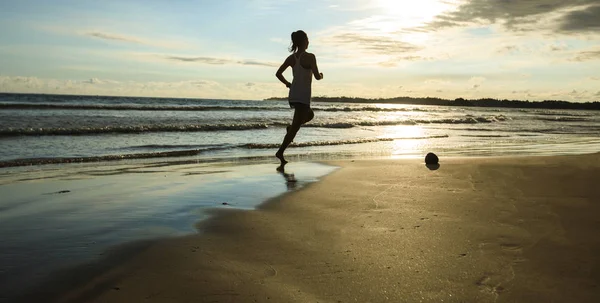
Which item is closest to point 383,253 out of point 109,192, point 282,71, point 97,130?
Result: point 109,192

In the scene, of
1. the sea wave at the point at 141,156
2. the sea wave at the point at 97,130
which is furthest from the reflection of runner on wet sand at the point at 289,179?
the sea wave at the point at 97,130

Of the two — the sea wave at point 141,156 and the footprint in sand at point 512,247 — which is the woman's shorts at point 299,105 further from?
the footprint in sand at point 512,247

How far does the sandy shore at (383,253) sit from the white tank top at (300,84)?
3461 mm

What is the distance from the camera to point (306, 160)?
9039mm

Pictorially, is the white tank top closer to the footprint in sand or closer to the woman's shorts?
the woman's shorts

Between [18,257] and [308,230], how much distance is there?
182cm

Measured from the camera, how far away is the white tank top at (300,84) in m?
8.21

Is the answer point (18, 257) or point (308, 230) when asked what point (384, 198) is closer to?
point (308, 230)

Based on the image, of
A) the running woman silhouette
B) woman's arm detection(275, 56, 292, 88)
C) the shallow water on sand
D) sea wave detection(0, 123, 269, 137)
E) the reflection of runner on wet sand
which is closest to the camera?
the shallow water on sand

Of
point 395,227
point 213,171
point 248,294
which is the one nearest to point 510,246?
point 395,227

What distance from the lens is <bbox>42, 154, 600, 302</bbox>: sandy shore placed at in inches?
92.7

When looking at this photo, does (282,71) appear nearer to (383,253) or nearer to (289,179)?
(289,179)

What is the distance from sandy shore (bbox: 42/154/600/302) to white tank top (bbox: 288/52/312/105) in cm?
346

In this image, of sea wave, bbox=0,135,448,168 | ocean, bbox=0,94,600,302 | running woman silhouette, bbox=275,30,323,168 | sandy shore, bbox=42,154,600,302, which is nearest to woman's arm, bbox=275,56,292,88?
running woman silhouette, bbox=275,30,323,168
